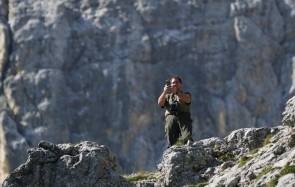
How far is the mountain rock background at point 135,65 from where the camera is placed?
105m

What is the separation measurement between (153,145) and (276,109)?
469 inches

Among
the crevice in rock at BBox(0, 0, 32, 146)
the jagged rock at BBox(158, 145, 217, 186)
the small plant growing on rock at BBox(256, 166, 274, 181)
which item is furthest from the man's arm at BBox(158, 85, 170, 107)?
the crevice in rock at BBox(0, 0, 32, 146)

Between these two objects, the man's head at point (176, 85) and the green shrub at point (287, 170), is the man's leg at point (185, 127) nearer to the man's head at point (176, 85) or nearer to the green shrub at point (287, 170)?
the man's head at point (176, 85)

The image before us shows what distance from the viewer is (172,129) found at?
24.0 metres

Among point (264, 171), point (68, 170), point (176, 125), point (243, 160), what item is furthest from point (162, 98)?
point (264, 171)

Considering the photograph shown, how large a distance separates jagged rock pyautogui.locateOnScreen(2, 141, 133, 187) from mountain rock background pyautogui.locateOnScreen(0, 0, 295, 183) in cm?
8305

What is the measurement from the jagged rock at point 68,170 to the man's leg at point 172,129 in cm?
449

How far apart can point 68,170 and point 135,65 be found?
88.5 m

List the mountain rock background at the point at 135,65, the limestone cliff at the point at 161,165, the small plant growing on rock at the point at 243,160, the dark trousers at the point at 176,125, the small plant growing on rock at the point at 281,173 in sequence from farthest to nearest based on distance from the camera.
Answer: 1. the mountain rock background at the point at 135,65
2. the dark trousers at the point at 176,125
3. the small plant growing on rock at the point at 243,160
4. the limestone cliff at the point at 161,165
5. the small plant growing on rock at the point at 281,173

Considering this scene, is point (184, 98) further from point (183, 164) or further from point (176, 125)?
point (183, 164)

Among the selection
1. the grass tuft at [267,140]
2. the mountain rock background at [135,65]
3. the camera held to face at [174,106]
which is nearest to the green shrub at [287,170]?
the grass tuft at [267,140]

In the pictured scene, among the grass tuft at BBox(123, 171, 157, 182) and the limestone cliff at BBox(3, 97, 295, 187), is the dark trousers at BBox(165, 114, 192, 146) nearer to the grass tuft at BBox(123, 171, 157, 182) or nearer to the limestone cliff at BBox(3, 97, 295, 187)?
the grass tuft at BBox(123, 171, 157, 182)

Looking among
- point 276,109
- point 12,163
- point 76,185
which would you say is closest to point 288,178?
point 76,185

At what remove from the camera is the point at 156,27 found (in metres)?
110
